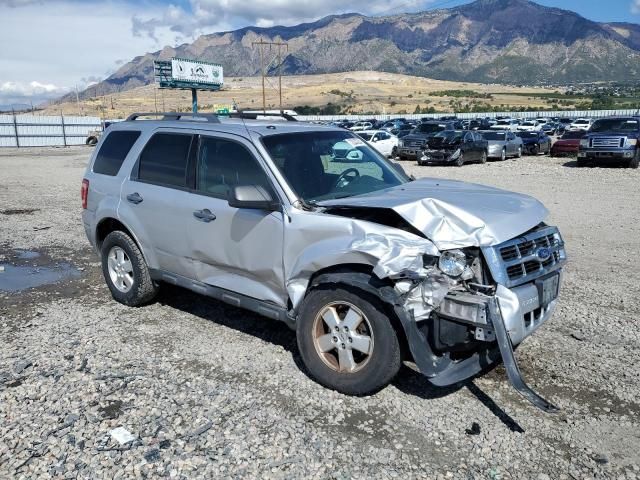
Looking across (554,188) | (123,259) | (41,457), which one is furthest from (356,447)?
(554,188)

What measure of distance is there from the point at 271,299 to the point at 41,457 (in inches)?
72.2

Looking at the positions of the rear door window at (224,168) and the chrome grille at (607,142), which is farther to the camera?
the chrome grille at (607,142)

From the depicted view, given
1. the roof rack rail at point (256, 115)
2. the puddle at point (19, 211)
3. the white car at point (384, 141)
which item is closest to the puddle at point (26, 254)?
the puddle at point (19, 211)

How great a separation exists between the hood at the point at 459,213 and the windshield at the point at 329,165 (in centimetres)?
32

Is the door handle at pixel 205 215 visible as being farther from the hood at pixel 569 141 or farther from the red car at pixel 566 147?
the hood at pixel 569 141

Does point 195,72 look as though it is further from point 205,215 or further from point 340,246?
point 340,246

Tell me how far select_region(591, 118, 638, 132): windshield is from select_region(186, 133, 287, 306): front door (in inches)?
785

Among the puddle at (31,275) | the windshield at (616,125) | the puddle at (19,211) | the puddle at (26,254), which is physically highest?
the windshield at (616,125)

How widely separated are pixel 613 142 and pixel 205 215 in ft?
63.3

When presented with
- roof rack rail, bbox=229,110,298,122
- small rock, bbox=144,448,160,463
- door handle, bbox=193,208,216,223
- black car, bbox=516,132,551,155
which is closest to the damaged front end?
small rock, bbox=144,448,160,463

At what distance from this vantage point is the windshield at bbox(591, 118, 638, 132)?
20625 mm

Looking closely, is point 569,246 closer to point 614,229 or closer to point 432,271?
point 614,229

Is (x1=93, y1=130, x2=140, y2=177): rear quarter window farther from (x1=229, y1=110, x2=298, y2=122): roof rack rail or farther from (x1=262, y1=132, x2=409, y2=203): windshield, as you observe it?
(x1=262, y1=132, x2=409, y2=203): windshield

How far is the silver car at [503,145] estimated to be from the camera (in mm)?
25297
